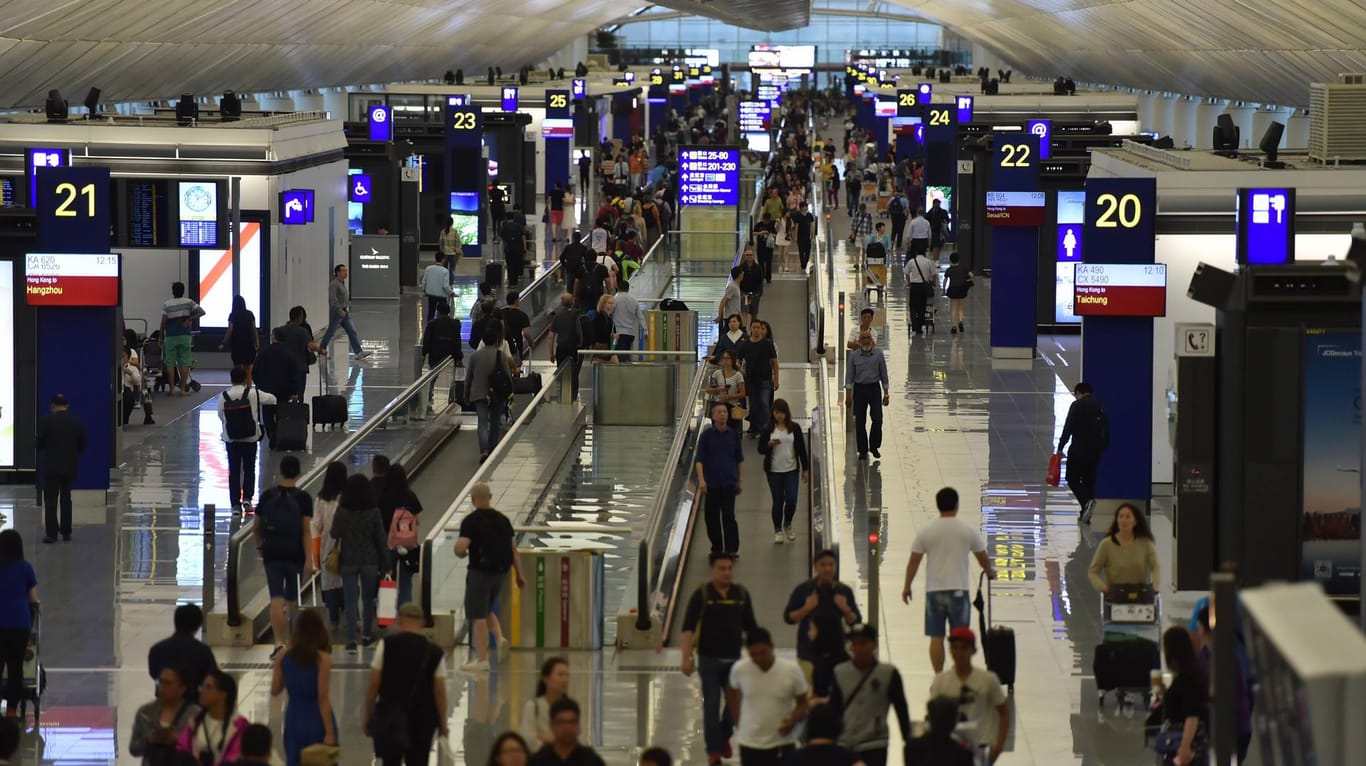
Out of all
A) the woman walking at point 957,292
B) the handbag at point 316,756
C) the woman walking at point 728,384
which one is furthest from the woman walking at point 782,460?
the woman walking at point 957,292

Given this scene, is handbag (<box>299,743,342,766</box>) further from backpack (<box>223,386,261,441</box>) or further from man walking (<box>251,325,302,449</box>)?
man walking (<box>251,325,302,449</box>)

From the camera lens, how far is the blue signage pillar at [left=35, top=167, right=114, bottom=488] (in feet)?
60.7

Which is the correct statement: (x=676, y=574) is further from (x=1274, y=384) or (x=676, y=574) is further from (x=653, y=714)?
(x=1274, y=384)

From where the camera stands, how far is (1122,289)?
1816 centimetres

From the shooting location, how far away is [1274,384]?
14.1 m

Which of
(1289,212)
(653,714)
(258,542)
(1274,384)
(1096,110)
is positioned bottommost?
(653,714)

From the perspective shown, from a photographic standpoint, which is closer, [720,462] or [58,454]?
[720,462]

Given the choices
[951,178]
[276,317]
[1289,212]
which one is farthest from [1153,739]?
[951,178]

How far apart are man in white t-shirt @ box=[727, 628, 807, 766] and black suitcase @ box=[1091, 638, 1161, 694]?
3456 mm

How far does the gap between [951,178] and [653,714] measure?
108ft

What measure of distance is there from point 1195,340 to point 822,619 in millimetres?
5212


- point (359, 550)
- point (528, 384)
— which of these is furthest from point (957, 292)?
point (359, 550)

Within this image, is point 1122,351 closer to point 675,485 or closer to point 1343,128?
point 1343,128

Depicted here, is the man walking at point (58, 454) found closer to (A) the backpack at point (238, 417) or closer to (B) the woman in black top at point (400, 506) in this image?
(A) the backpack at point (238, 417)
